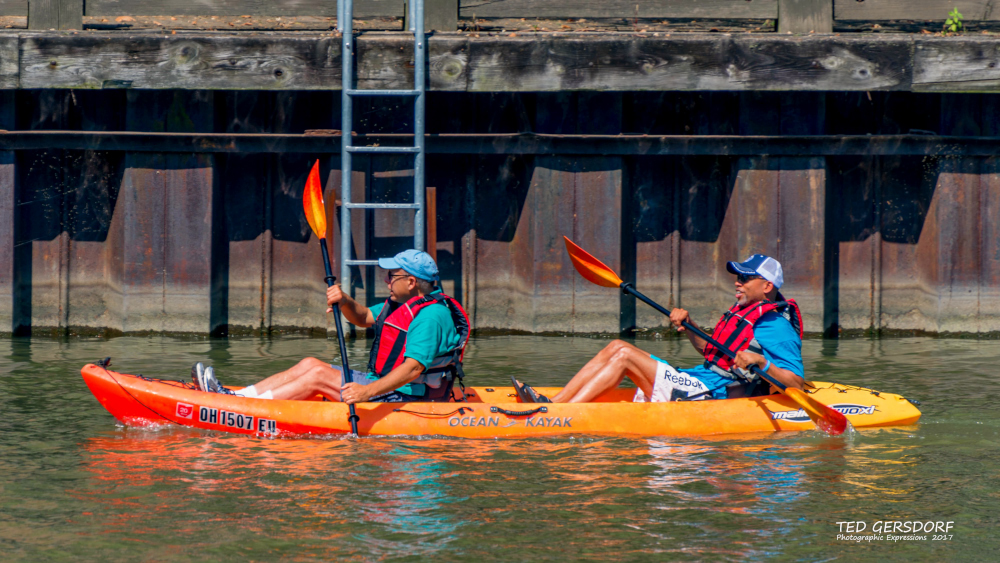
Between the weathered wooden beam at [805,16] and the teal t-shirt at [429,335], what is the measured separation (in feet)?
13.8

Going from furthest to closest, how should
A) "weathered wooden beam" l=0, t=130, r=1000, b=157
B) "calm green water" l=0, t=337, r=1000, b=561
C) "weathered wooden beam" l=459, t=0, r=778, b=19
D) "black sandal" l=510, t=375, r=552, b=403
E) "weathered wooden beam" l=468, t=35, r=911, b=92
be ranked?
"weathered wooden beam" l=0, t=130, r=1000, b=157 → "weathered wooden beam" l=459, t=0, r=778, b=19 → "weathered wooden beam" l=468, t=35, r=911, b=92 → "black sandal" l=510, t=375, r=552, b=403 → "calm green water" l=0, t=337, r=1000, b=561

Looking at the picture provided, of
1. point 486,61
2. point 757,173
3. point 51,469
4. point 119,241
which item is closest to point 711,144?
point 757,173

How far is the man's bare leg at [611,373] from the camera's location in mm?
6023

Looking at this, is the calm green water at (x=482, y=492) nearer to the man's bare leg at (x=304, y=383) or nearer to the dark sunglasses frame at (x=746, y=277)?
the man's bare leg at (x=304, y=383)

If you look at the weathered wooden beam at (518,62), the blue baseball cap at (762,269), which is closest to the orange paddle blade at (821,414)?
the blue baseball cap at (762,269)

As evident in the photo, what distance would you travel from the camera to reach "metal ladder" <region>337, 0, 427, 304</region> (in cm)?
800

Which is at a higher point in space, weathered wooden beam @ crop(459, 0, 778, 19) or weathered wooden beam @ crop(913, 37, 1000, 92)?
weathered wooden beam @ crop(459, 0, 778, 19)

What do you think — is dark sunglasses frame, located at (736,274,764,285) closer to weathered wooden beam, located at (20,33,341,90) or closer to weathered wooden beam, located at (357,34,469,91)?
weathered wooden beam, located at (357,34,469,91)

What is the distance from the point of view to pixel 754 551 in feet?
13.4

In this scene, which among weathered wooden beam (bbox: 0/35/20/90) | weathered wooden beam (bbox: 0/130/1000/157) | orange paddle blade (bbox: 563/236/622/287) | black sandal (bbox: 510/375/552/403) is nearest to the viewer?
black sandal (bbox: 510/375/552/403)

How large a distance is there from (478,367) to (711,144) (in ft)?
9.02

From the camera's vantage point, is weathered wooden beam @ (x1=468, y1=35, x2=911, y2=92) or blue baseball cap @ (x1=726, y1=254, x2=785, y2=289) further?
weathered wooden beam @ (x1=468, y1=35, x2=911, y2=92)

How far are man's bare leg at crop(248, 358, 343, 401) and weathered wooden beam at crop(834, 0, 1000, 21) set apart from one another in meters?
5.10

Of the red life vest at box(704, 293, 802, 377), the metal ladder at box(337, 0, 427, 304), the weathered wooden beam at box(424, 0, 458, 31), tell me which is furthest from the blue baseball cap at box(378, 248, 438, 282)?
the weathered wooden beam at box(424, 0, 458, 31)
